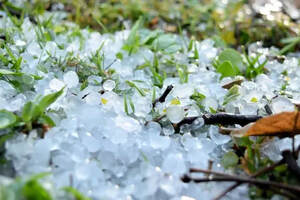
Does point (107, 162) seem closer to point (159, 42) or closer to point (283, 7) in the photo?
point (159, 42)

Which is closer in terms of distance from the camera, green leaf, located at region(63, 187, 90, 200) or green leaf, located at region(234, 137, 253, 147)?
green leaf, located at region(63, 187, 90, 200)

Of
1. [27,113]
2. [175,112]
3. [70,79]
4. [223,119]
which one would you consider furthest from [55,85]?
[223,119]

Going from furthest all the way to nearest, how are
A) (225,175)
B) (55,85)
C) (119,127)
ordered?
(55,85), (119,127), (225,175)

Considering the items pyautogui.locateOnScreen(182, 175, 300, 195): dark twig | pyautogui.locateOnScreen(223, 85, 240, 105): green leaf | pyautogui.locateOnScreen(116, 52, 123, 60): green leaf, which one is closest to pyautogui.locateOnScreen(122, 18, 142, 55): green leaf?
pyautogui.locateOnScreen(116, 52, 123, 60): green leaf

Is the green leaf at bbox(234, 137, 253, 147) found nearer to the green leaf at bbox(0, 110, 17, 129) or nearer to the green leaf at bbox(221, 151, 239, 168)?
the green leaf at bbox(221, 151, 239, 168)

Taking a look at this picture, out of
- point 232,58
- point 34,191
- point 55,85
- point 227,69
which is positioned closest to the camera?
point 34,191

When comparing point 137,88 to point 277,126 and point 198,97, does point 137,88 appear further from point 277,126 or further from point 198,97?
point 277,126

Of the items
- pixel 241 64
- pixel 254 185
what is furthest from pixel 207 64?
pixel 254 185
